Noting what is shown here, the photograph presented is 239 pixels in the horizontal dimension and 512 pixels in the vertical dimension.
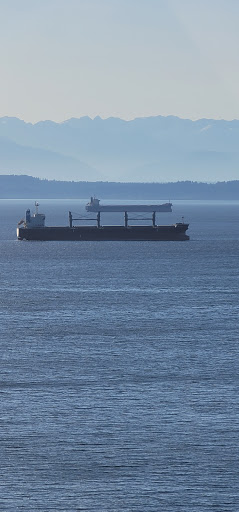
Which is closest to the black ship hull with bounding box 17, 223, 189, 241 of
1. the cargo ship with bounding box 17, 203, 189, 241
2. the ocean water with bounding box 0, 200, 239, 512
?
the cargo ship with bounding box 17, 203, 189, 241

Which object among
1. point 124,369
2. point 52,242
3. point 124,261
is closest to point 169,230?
point 52,242

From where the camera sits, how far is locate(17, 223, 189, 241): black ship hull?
18262cm

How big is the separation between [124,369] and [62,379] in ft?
13.8

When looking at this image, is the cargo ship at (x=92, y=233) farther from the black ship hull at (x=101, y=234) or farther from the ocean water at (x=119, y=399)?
the ocean water at (x=119, y=399)

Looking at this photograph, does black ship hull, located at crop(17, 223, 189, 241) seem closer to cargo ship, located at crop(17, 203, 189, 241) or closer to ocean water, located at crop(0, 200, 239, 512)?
cargo ship, located at crop(17, 203, 189, 241)

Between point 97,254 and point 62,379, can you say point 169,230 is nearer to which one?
point 97,254

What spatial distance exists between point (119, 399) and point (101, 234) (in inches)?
5308

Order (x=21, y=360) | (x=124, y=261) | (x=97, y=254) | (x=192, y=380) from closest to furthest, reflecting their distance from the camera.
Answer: (x=192, y=380)
(x=21, y=360)
(x=124, y=261)
(x=97, y=254)

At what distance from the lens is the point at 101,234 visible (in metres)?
184

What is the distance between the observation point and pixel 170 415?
47.0 meters

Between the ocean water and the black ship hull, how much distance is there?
80206 millimetres

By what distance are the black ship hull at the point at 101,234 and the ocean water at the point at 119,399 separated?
8021 cm

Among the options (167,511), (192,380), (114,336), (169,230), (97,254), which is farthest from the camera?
(169,230)

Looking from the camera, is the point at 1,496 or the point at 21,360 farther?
the point at 21,360
